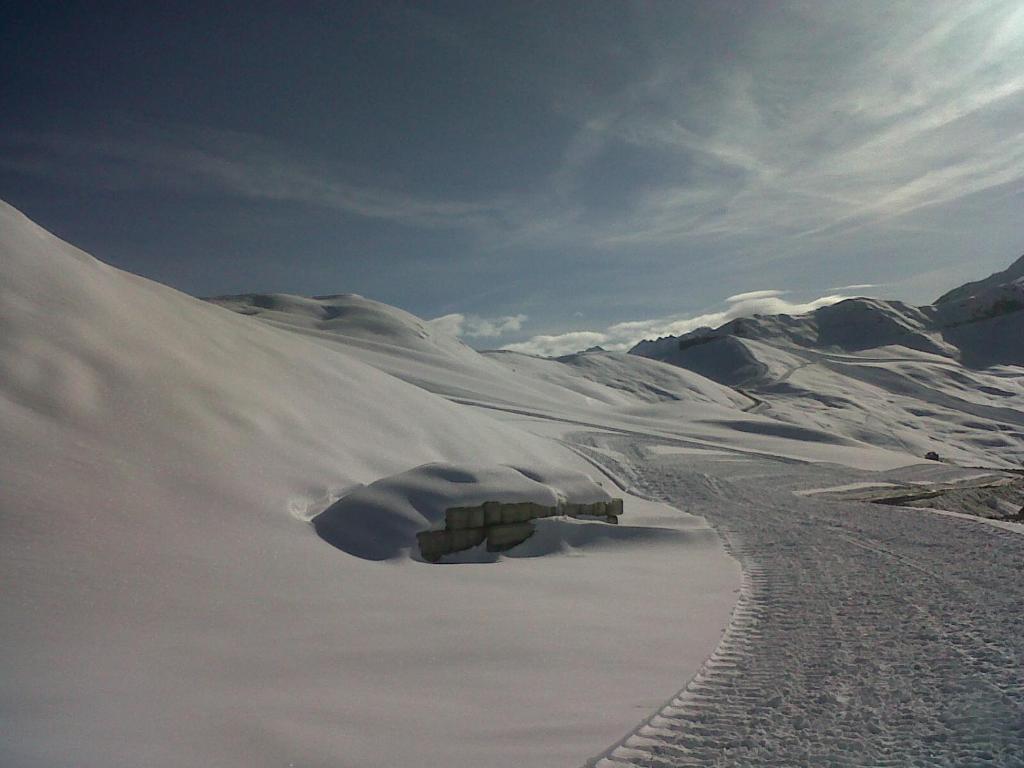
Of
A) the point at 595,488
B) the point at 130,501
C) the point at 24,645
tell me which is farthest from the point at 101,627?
the point at 595,488

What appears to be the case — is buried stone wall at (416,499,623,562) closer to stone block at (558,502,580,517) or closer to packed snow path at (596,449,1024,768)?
stone block at (558,502,580,517)

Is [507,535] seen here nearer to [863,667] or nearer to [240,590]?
[240,590]

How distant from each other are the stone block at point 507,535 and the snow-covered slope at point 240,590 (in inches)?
25.1

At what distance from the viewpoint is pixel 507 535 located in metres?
10.1

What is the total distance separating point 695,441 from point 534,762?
27382 millimetres

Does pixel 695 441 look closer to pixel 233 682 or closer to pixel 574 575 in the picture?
pixel 574 575

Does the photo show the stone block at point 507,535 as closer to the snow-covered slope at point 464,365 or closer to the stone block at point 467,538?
the stone block at point 467,538

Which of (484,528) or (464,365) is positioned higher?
(464,365)

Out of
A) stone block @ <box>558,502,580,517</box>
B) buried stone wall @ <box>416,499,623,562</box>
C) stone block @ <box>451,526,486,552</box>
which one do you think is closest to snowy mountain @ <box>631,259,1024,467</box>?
stone block @ <box>558,502,580,517</box>

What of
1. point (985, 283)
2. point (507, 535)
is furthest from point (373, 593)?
point (985, 283)

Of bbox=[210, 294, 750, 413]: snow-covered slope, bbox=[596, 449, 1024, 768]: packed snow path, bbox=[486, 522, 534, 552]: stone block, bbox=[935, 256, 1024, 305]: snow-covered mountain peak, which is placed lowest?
bbox=[596, 449, 1024, 768]: packed snow path

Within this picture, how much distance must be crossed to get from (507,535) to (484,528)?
406 mm

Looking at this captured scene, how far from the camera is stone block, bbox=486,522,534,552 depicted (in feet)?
32.4

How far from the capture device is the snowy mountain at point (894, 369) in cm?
6028
